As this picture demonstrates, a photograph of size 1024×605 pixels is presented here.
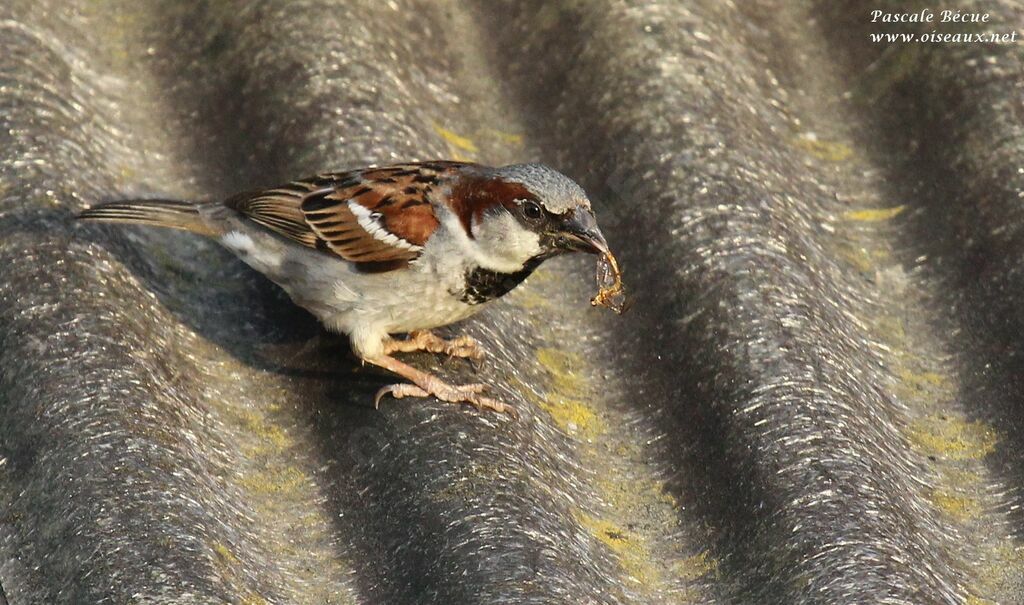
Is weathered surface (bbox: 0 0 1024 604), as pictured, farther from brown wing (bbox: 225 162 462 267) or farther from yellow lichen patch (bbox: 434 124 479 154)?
brown wing (bbox: 225 162 462 267)

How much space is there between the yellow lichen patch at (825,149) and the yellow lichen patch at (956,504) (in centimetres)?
150

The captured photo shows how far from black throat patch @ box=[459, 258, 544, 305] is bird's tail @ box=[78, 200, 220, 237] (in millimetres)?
797

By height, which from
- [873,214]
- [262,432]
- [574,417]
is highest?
[873,214]

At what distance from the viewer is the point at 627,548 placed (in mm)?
3400

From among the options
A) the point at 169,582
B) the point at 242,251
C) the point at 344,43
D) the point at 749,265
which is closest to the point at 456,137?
the point at 344,43

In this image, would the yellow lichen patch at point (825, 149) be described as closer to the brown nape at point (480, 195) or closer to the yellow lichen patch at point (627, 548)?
the brown nape at point (480, 195)

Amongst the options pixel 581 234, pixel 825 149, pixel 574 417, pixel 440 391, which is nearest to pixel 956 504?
pixel 574 417

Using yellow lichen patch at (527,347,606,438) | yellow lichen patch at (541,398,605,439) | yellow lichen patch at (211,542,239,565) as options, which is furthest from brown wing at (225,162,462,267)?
yellow lichen patch at (211,542,239,565)

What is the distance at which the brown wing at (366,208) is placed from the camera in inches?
157

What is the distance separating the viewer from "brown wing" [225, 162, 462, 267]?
A: 157 inches

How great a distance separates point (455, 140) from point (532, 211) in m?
0.84

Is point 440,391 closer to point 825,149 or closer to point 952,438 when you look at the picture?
point 952,438

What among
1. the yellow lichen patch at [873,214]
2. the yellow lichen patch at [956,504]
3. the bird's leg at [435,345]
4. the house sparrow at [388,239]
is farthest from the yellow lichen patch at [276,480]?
the yellow lichen patch at [873,214]

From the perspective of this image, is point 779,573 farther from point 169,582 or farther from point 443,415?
point 169,582
